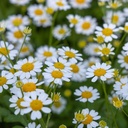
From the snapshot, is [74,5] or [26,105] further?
[74,5]

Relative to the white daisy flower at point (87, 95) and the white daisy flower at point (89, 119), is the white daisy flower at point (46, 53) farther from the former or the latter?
the white daisy flower at point (89, 119)

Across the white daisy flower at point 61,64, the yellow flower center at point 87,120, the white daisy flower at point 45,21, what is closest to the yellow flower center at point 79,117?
the yellow flower center at point 87,120

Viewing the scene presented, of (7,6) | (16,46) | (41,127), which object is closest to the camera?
(41,127)

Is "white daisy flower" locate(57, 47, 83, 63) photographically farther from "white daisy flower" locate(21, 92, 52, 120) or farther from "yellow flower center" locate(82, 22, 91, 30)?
"yellow flower center" locate(82, 22, 91, 30)

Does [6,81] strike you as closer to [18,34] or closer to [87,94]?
[87,94]

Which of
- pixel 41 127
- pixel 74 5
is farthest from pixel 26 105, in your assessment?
pixel 74 5

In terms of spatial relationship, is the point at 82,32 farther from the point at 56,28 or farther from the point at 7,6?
the point at 7,6

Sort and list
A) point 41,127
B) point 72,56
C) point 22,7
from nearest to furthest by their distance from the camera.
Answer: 1. point 41,127
2. point 72,56
3. point 22,7

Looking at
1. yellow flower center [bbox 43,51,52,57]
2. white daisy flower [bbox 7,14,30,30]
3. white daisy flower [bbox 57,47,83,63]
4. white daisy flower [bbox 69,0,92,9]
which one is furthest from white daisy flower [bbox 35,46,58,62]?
white daisy flower [bbox 69,0,92,9]

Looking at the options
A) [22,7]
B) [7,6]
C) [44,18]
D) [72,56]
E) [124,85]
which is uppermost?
[7,6]
